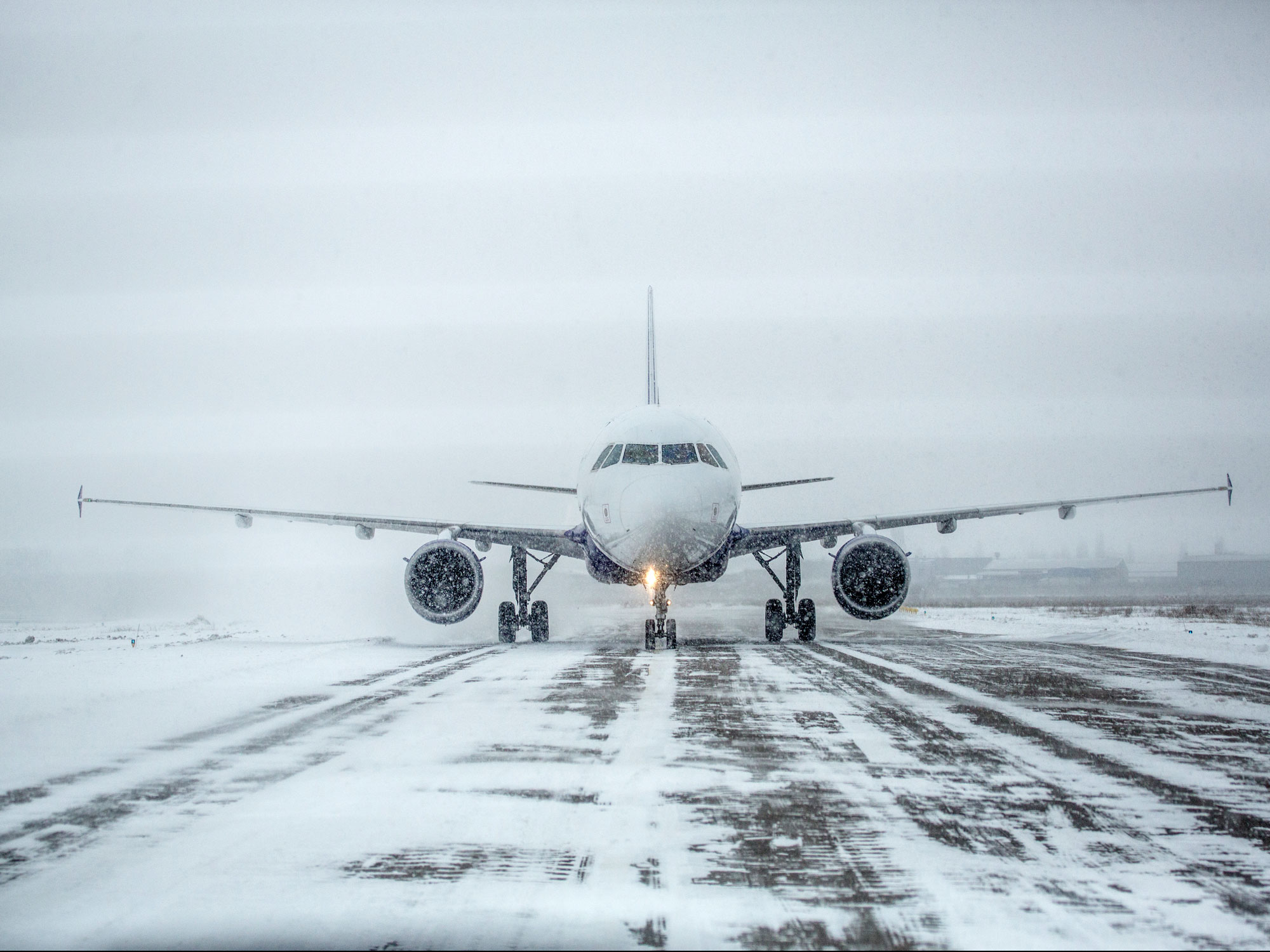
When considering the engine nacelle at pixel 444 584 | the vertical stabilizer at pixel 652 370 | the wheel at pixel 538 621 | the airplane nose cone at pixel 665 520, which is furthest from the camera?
the vertical stabilizer at pixel 652 370

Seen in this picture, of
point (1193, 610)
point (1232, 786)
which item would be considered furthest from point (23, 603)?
point (1232, 786)

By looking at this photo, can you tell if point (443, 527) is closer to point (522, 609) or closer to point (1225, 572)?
point (522, 609)

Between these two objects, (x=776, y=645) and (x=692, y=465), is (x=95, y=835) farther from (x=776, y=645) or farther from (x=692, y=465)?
(x=776, y=645)

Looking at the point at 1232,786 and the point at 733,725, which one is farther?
the point at 733,725

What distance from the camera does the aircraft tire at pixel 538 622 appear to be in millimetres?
20547

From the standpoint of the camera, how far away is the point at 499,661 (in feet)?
46.1

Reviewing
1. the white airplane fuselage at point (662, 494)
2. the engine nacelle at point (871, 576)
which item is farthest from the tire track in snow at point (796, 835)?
the engine nacelle at point (871, 576)

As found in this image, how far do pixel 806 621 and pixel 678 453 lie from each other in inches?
234

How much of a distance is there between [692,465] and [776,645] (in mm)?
4459

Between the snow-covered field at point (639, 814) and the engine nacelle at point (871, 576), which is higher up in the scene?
the engine nacelle at point (871, 576)

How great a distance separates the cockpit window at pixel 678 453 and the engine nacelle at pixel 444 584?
14.4ft

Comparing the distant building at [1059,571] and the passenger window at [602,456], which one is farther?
Answer: the distant building at [1059,571]

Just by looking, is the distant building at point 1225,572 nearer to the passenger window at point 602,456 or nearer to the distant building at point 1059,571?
the distant building at point 1059,571

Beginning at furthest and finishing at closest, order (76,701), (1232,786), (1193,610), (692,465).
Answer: (1193,610), (692,465), (76,701), (1232,786)
